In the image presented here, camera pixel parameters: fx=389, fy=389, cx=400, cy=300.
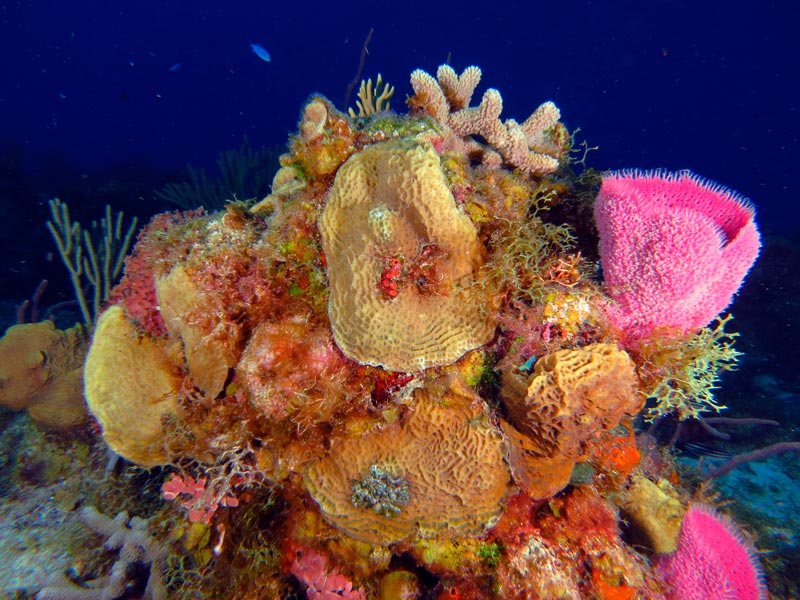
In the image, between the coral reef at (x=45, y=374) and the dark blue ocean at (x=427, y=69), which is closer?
the coral reef at (x=45, y=374)

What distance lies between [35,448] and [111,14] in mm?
107873

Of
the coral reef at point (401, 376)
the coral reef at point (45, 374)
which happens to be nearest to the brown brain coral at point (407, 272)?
the coral reef at point (401, 376)

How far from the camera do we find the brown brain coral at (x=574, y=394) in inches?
91.0

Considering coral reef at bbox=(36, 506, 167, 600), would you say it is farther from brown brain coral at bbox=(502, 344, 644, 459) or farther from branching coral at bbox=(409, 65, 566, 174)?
branching coral at bbox=(409, 65, 566, 174)

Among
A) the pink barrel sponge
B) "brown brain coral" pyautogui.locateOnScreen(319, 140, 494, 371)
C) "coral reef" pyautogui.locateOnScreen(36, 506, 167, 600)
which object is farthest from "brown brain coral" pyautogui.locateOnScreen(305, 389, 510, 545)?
"coral reef" pyautogui.locateOnScreen(36, 506, 167, 600)

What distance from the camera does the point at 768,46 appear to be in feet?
180

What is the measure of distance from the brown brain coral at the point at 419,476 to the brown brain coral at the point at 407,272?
0.46m

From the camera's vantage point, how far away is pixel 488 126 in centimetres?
382

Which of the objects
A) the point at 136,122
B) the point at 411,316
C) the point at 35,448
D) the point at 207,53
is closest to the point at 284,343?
the point at 411,316

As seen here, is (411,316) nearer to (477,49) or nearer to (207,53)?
(477,49)

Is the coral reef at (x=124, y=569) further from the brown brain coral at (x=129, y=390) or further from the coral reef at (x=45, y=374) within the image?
the coral reef at (x=45, y=374)

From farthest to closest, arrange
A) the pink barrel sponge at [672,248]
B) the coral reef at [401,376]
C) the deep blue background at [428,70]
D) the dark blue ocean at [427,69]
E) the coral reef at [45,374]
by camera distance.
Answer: the deep blue background at [428,70] → the dark blue ocean at [427,69] → the coral reef at [45,374] → the coral reef at [401,376] → the pink barrel sponge at [672,248]

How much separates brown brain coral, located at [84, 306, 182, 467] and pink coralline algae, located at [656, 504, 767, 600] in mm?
3879

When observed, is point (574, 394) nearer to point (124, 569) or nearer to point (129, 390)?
point (129, 390)
